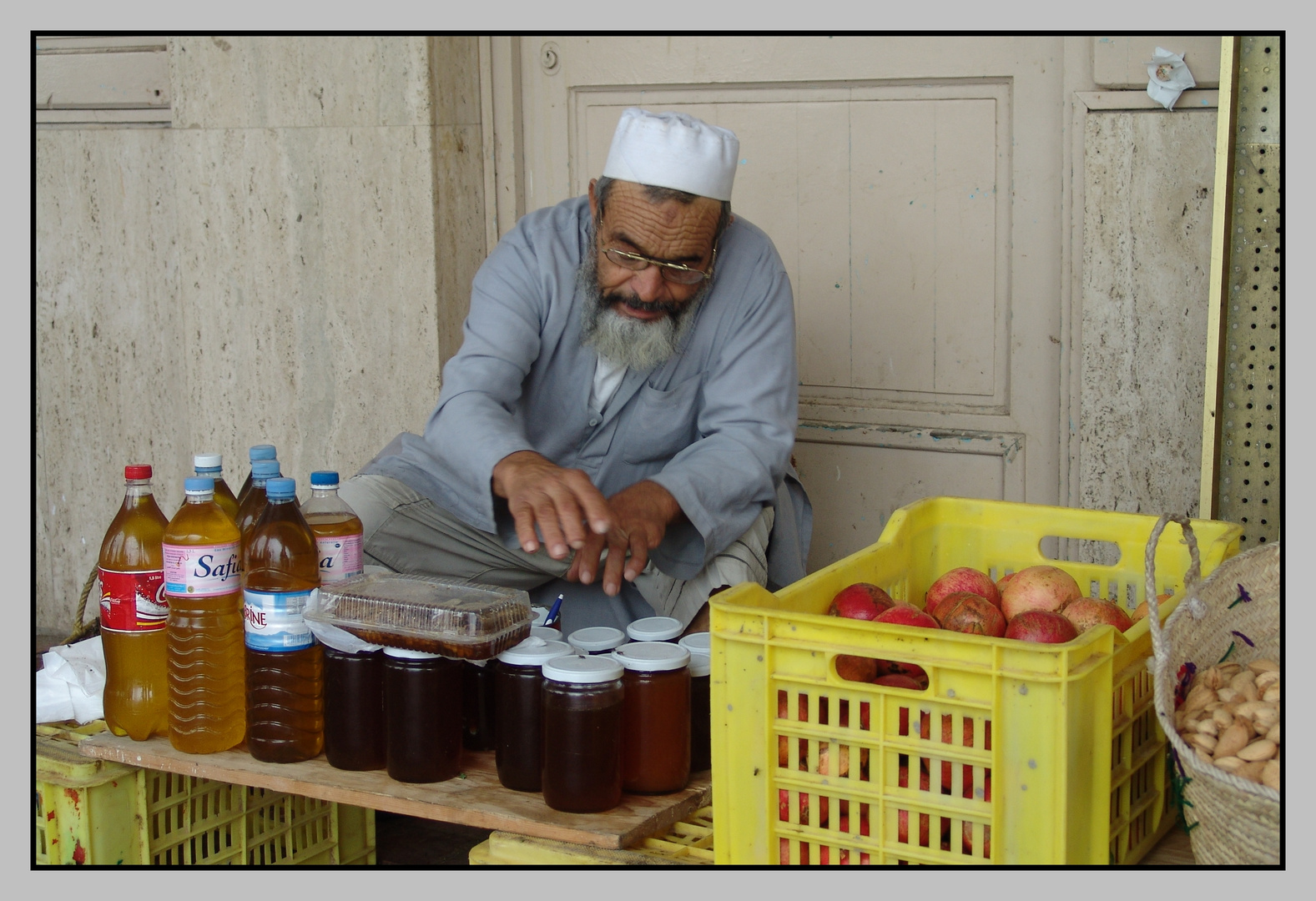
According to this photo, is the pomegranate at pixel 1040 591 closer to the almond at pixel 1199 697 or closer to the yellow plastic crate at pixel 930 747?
the yellow plastic crate at pixel 930 747

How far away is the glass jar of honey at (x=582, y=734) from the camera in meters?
1.88

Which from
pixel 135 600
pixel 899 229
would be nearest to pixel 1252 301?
pixel 899 229

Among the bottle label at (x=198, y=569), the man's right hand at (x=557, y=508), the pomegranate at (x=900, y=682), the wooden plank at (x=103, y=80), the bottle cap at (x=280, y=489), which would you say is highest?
the wooden plank at (x=103, y=80)

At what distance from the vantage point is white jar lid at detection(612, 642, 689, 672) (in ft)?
6.40

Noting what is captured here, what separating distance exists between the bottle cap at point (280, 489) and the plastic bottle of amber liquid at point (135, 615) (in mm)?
240

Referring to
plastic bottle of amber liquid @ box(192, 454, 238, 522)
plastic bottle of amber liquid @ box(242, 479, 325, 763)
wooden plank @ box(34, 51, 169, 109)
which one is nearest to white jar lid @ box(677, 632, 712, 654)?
plastic bottle of amber liquid @ box(242, 479, 325, 763)

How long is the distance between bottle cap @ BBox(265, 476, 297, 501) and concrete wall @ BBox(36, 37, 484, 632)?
1906mm

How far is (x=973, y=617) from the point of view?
6.75ft

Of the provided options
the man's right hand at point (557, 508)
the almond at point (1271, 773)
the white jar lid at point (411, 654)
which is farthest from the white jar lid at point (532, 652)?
the almond at point (1271, 773)

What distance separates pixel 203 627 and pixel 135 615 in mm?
130

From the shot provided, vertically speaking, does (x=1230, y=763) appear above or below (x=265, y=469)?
below

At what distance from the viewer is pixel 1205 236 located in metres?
3.14

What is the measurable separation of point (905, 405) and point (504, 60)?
5.32 ft

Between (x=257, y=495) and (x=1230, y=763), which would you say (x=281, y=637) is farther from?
(x=1230, y=763)
